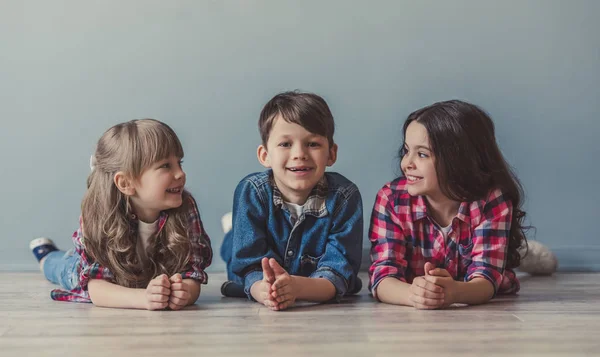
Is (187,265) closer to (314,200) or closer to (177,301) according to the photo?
(177,301)

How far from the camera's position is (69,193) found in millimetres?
2658

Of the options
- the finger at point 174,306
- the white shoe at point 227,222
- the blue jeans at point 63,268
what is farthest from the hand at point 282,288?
the white shoe at point 227,222

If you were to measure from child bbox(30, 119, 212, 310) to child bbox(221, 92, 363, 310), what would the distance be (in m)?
0.13

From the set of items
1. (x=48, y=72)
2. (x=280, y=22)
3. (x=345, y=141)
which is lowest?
(x=345, y=141)

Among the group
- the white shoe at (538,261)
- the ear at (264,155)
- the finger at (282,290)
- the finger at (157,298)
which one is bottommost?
the white shoe at (538,261)

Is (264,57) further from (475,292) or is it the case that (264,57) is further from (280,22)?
(475,292)

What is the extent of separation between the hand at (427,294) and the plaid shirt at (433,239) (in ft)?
0.43

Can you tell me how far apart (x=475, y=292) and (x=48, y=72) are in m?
1.65

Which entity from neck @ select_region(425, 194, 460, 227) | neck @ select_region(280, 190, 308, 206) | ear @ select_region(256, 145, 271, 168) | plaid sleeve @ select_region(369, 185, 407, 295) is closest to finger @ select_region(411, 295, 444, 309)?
plaid sleeve @ select_region(369, 185, 407, 295)

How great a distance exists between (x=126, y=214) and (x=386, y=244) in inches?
25.6

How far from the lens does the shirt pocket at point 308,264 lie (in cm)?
195

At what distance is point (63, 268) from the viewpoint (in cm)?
219

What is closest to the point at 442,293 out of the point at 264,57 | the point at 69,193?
the point at 264,57

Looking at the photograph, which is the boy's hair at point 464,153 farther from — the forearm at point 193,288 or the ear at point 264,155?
the forearm at point 193,288
